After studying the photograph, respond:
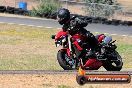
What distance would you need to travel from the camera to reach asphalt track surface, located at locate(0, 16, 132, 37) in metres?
36.2

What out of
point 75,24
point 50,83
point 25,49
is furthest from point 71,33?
point 25,49

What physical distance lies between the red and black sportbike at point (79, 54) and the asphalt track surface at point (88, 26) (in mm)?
21363

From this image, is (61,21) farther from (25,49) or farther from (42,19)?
(42,19)

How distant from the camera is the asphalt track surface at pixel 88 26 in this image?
36209 millimetres

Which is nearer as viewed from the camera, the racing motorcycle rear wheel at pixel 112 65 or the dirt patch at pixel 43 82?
the dirt patch at pixel 43 82

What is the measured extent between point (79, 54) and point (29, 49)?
1159 cm

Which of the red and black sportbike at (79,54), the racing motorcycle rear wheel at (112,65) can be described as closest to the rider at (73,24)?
the red and black sportbike at (79,54)

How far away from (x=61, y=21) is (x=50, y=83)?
252 cm

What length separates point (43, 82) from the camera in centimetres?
1130

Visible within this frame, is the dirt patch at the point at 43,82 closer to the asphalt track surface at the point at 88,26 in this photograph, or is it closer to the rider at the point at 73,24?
the rider at the point at 73,24

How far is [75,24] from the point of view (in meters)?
13.0

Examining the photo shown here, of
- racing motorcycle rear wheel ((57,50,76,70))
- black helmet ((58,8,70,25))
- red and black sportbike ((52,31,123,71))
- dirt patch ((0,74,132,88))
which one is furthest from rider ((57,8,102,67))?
dirt patch ((0,74,132,88))

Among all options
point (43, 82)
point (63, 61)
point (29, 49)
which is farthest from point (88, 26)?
point (43, 82)

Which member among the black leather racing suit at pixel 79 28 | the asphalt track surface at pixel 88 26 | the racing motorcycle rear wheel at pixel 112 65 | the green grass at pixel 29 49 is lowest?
the asphalt track surface at pixel 88 26
